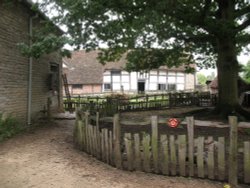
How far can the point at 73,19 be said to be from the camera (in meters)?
10.4

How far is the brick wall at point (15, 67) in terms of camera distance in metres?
11.0

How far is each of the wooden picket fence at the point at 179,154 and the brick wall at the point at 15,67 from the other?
5255 mm

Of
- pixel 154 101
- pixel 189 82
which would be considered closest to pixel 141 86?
pixel 189 82

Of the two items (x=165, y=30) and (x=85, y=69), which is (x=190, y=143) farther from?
(x=85, y=69)

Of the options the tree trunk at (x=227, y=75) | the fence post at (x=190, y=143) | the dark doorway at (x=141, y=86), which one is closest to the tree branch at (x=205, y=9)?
the tree trunk at (x=227, y=75)

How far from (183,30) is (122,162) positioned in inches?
395

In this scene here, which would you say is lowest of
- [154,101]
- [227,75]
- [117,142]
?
[117,142]

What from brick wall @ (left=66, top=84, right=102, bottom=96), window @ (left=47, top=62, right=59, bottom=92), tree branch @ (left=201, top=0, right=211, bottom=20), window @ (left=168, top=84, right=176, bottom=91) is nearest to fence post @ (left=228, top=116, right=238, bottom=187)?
tree branch @ (left=201, top=0, right=211, bottom=20)

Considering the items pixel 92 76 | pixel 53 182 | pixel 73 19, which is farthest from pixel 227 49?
pixel 92 76

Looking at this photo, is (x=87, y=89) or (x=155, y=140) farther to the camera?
(x=87, y=89)

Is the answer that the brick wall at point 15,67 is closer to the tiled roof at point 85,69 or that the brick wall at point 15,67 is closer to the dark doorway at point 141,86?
the tiled roof at point 85,69

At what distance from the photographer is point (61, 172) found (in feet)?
21.5

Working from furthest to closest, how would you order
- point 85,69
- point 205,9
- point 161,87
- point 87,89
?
point 161,87
point 85,69
point 87,89
point 205,9

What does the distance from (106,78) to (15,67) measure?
35.6 meters
